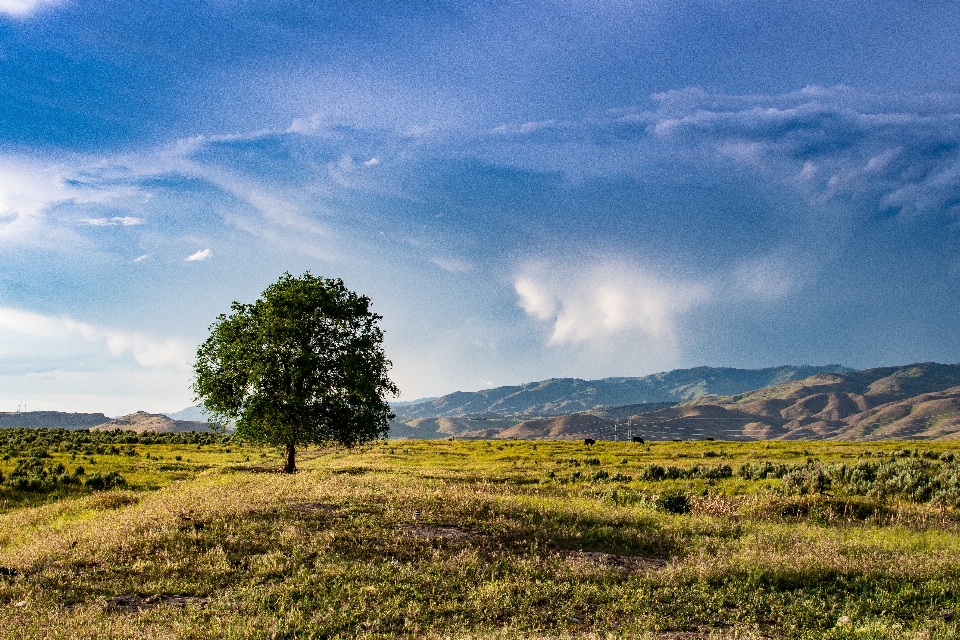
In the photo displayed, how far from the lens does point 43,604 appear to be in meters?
10.7

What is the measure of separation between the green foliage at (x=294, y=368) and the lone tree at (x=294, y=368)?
0.22ft

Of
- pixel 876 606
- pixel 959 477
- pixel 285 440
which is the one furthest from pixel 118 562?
pixel 959 477

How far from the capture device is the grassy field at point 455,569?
33.3ft

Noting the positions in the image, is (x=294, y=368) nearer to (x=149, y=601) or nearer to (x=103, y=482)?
(x=103, y=482)

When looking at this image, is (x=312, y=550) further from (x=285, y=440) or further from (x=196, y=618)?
(x=285, y=440)

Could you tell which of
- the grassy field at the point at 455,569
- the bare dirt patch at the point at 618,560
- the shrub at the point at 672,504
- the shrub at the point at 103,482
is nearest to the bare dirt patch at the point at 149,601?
the grassy field at the point at 455,569

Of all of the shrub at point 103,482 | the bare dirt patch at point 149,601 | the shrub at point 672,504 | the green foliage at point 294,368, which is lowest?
the shrub at point 672,504

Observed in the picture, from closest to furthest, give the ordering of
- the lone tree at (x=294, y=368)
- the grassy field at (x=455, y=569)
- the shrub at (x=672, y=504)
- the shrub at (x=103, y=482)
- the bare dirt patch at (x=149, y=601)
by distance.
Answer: the grassy field at (x=455, y=569)
the bare dirt patch at (x=149, y=601)
the shrub at (x=672, y=504)
the shrub at (x=103, y=482)
the lone tree at (x=294, y=368)

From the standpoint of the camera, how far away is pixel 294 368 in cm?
3931

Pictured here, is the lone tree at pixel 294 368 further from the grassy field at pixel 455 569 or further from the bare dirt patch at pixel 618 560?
the bare dirt patch at pixel 618 560

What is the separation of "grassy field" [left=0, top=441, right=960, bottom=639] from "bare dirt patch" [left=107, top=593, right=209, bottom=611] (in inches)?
2.5

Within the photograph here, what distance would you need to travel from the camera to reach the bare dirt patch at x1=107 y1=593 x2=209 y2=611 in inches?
421

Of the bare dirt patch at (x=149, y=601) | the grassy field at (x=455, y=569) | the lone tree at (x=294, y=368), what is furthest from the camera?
the lone tree at (x=294, y=368)

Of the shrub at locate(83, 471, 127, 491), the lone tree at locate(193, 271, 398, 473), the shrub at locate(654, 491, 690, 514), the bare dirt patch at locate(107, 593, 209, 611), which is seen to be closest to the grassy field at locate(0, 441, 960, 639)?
the bare dirt patch at locate(107, 593, 209, 611)
